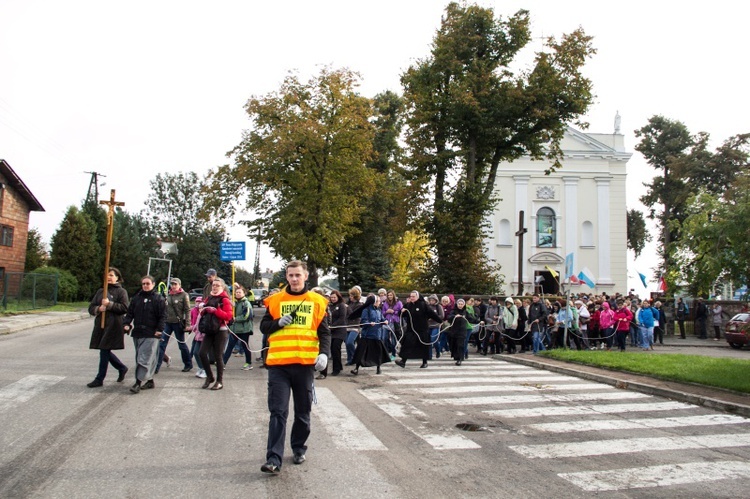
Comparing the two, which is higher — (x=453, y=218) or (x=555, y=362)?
(x=453, y=218)

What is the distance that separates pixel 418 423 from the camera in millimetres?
7648

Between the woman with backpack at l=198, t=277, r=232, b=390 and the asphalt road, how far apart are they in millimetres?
402

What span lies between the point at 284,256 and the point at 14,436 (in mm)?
29458

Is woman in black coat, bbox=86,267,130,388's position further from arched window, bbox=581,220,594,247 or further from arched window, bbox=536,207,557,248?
arched window, bbox=581,220,594,247

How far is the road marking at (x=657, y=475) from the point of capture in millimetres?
5302

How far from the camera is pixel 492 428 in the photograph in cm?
749

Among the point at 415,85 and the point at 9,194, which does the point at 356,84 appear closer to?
the point at 415,85

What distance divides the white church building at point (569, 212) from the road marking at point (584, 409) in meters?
37.4

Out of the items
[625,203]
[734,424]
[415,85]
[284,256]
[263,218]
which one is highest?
[415,85]

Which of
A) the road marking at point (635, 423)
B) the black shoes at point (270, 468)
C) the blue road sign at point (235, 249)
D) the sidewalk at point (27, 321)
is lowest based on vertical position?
the road marking at point (635, 423)

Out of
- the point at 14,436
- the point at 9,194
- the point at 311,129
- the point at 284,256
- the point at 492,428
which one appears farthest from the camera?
the point at 9,194

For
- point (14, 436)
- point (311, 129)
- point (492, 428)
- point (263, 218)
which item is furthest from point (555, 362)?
point (263, 218)

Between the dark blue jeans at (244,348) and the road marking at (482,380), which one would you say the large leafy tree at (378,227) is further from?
the road marking at (482,380)

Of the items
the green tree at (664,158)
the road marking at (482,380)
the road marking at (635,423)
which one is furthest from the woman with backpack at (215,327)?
the green tree at (664,158)
